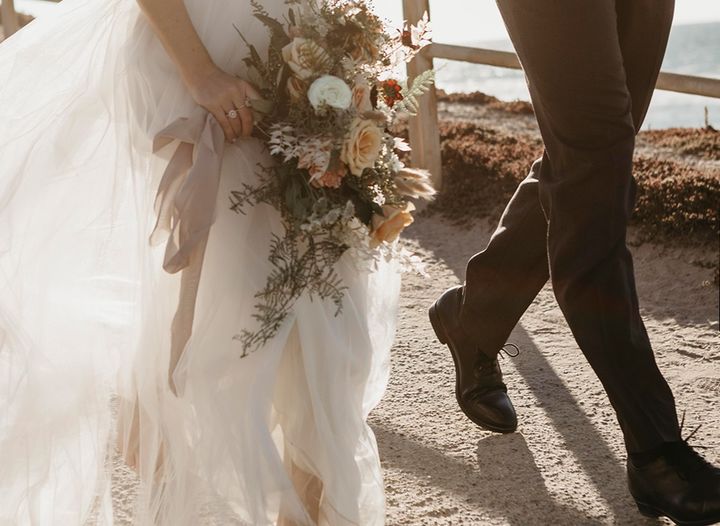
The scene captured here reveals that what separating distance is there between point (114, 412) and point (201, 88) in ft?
2.62

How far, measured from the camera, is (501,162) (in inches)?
209

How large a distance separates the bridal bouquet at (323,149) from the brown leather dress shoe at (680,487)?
0.79m

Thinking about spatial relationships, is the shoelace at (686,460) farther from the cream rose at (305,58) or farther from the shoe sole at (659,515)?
the cream rose at (305,58)

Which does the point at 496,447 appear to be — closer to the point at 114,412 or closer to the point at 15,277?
the point at 114,412

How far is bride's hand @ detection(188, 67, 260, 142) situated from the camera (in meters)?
1.95

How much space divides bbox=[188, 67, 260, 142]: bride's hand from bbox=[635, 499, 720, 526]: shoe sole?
1.24 m

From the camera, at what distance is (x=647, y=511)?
2.22 meters

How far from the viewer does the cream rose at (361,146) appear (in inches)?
73.5

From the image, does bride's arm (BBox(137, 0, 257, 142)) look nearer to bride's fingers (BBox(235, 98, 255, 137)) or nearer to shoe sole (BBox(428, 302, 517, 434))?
bride's fingers (BBox(235, 98, 255, 137))

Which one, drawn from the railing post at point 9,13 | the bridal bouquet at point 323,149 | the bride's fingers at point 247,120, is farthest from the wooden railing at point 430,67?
the railing post at point 9,13

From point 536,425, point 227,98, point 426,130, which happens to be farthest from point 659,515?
point 426,130

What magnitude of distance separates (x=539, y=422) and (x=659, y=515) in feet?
2.13

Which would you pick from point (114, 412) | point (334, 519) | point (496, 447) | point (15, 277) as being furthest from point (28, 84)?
point (496, 447)

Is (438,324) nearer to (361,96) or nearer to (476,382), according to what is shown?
(476,382)
